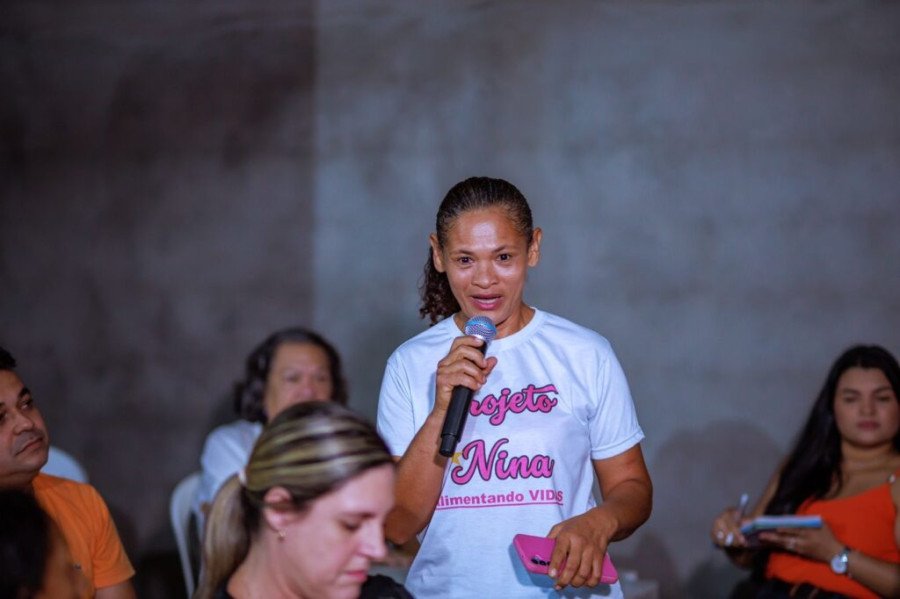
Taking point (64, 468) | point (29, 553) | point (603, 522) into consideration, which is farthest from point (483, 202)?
point (64, 468)

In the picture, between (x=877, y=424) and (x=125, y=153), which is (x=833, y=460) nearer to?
(x=877, y=424)

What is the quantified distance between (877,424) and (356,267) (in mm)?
2270

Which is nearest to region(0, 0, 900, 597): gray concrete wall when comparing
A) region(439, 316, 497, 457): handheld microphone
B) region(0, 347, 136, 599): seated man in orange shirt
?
region(0, 347, 136, 599): seated man in orange shirt

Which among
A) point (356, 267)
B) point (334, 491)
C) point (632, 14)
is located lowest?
point (334, 491)

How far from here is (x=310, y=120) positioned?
4891 mm

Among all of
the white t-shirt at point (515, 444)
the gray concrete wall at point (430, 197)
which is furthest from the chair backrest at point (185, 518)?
the white t-shirt at point (515, 444)

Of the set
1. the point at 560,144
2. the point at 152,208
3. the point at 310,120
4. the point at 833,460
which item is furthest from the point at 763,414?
the point at 152,208

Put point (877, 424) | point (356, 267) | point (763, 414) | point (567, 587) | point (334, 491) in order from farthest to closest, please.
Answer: point (356, 267) → point (763, 414) → point (877, 424) → point (567, 587) → point (334, 491)

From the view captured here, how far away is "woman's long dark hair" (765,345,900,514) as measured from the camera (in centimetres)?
372

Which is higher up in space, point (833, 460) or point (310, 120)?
point (310, 120)

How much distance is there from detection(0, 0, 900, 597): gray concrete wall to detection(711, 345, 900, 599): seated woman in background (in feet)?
1.82

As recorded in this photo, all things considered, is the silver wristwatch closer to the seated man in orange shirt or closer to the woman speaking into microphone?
the woman speaking into microphone

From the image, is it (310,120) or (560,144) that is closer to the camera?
(560,144)

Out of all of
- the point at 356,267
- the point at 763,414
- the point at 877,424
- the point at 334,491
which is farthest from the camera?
the point at 356,267
